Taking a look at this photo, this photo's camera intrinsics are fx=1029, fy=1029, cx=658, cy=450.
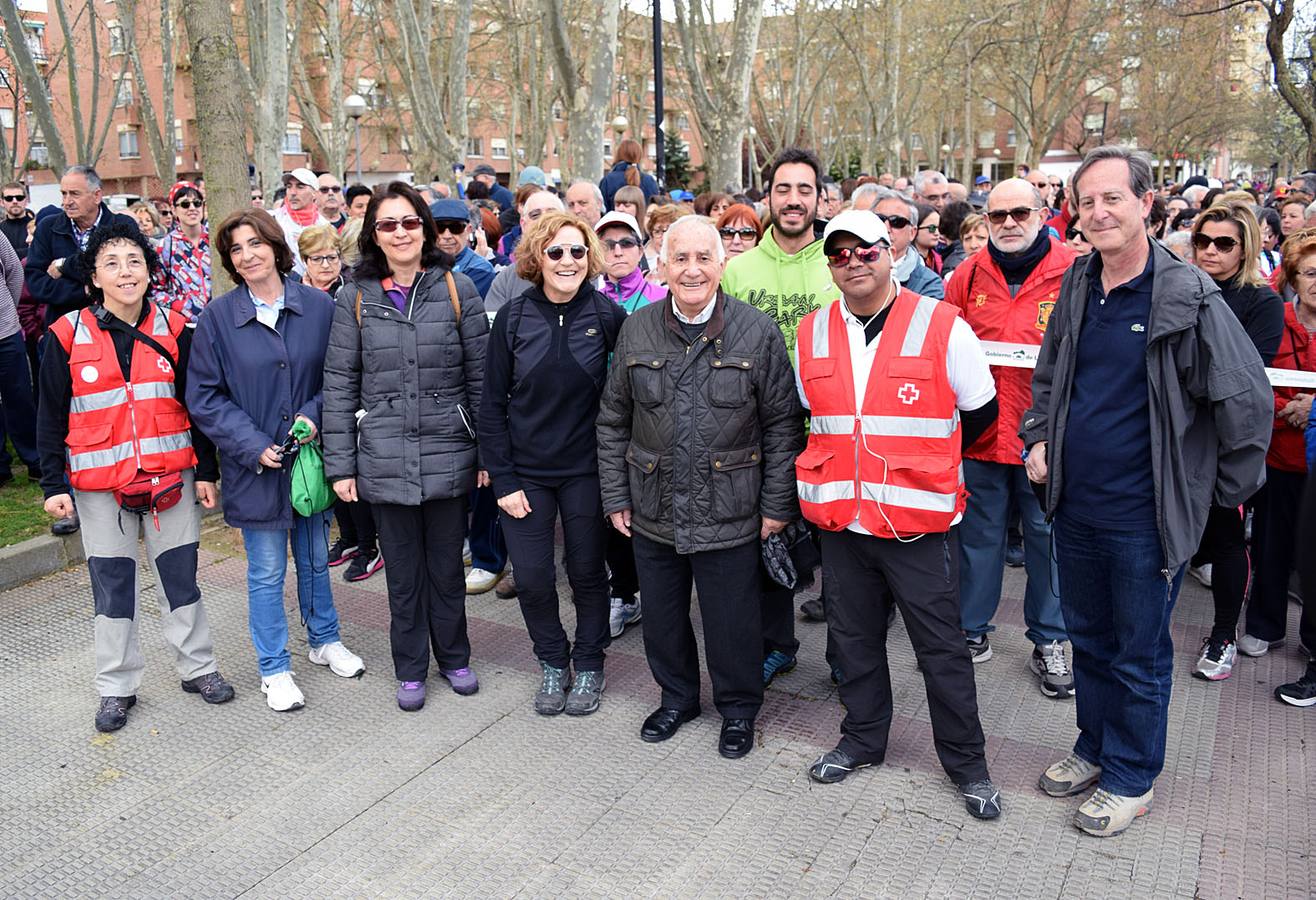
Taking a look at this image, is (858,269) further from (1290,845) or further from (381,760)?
(381,760)

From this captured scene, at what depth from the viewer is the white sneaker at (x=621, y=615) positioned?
5324 mm

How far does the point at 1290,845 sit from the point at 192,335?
178 inches

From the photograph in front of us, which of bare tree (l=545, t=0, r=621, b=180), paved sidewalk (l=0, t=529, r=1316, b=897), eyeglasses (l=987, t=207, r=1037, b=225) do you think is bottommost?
paved sidewalk (l=0, t=529, r=1316, b=897)

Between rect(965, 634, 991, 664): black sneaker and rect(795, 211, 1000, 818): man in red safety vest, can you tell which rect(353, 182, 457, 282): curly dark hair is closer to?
rect(795, 211, 1000, 818): man in red safety vest

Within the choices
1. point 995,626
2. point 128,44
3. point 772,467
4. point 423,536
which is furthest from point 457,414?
point 128,44

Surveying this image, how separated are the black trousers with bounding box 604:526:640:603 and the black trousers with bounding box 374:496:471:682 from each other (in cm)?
96

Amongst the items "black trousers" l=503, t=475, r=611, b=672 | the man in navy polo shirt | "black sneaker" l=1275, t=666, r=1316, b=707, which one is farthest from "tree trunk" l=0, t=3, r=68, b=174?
"black sneaker" l=1275, t=666, r=1316, b=707

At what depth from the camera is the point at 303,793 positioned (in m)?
3.82

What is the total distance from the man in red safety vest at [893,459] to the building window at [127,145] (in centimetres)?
5441

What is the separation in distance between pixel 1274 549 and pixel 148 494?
4.99 m

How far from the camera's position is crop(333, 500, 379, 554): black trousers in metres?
6.08

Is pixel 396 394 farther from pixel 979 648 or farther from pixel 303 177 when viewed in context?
pixel 303 177

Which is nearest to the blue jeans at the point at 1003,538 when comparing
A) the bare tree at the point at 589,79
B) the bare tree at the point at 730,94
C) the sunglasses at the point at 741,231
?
the sunglasses at the point at 741,231

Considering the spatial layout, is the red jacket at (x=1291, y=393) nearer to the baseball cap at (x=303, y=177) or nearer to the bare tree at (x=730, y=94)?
the baseball cap at (x=303, y=177)
